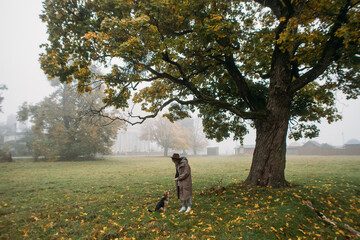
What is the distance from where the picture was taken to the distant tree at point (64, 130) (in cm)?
2767

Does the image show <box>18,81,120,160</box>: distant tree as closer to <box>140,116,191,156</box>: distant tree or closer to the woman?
<box>140,116,191,156</box>: distant tree

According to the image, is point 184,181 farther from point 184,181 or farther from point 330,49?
point 330,49

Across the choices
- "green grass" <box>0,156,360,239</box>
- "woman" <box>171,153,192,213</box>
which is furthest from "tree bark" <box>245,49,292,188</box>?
"woman" <box>171,153,192,213</box>

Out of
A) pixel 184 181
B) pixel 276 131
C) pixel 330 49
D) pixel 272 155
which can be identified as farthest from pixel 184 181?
pixel 330 49

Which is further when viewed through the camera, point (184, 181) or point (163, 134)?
point (163, 134)

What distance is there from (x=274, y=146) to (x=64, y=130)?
96.2ft

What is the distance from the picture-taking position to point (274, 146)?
7.72 m

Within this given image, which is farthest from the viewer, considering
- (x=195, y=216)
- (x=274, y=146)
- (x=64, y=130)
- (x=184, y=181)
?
(x=64, y=130)

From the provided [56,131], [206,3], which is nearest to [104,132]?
[56,131]

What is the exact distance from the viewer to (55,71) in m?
7.73

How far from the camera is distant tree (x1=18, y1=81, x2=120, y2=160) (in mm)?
27672

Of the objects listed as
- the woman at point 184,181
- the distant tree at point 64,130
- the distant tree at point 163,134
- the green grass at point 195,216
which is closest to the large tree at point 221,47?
the green grass at point 195,216

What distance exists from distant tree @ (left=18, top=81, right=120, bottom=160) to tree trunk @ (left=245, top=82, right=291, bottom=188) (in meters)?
23.5

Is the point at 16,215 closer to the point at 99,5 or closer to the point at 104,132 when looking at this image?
the point at 99,5
